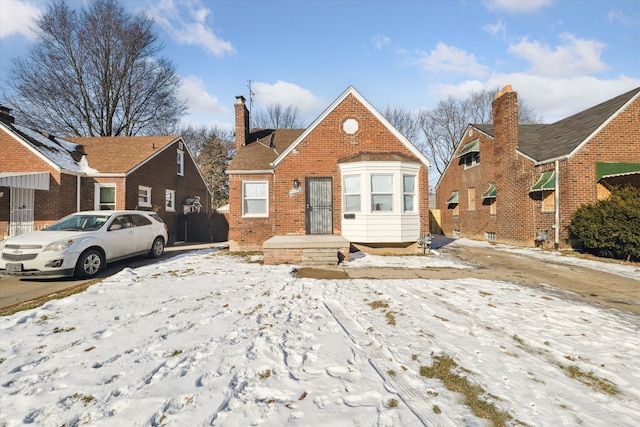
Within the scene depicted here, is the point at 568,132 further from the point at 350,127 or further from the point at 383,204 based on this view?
the point at 350,127

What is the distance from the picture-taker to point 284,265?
8.02 metres

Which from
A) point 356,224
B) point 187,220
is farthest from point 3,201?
point 356,224

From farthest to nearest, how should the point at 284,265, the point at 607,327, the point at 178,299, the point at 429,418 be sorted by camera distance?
the point at 284,265, the point at 178,299, the point at 607,327, the point at 429,418

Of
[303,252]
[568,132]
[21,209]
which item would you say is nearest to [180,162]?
[21,209]

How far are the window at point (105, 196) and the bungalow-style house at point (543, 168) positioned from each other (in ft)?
65.9

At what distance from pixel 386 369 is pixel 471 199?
58.4ft

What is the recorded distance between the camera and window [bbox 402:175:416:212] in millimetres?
10258

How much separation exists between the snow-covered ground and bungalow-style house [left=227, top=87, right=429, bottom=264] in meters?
4.93

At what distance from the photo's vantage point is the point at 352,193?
10.3 m

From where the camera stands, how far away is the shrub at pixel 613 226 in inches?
344

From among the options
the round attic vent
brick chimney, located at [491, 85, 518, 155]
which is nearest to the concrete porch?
the round attic vent

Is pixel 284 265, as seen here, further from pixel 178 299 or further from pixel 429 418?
pixel 429 418

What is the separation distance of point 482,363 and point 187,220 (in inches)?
709

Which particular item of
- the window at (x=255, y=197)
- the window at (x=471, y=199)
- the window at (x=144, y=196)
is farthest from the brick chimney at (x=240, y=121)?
the window at (x=471, y=199)
